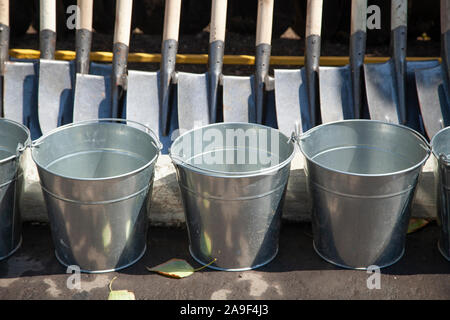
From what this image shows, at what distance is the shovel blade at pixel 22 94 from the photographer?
3.57m

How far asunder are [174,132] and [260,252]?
950mm

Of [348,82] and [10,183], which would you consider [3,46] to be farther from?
[348,82]

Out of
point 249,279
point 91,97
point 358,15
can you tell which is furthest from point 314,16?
point 249,279

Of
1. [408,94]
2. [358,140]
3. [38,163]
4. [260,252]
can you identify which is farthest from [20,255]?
[408,94]

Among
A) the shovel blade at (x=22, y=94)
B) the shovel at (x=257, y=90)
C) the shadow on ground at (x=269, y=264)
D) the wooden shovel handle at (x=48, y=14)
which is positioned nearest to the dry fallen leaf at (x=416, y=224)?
the shadow on ground at (x=269, y=264)

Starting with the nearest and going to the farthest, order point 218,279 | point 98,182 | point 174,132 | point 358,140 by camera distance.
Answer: point 98,182 < point 218,279 < point 358,140 < point 174,132

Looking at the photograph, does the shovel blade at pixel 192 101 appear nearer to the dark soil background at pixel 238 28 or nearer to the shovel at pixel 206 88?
the shovel at pixel 206 88

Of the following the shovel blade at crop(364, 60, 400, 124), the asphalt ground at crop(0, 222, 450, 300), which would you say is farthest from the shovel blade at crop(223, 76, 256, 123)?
the asphalt ground at crop(0, 222, 450, 300)

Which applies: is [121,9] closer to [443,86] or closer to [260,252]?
[260,252]

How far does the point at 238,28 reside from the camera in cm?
495

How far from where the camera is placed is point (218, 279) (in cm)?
284

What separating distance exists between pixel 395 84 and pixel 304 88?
0.51m

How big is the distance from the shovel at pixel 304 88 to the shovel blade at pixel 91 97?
3.14 feet
